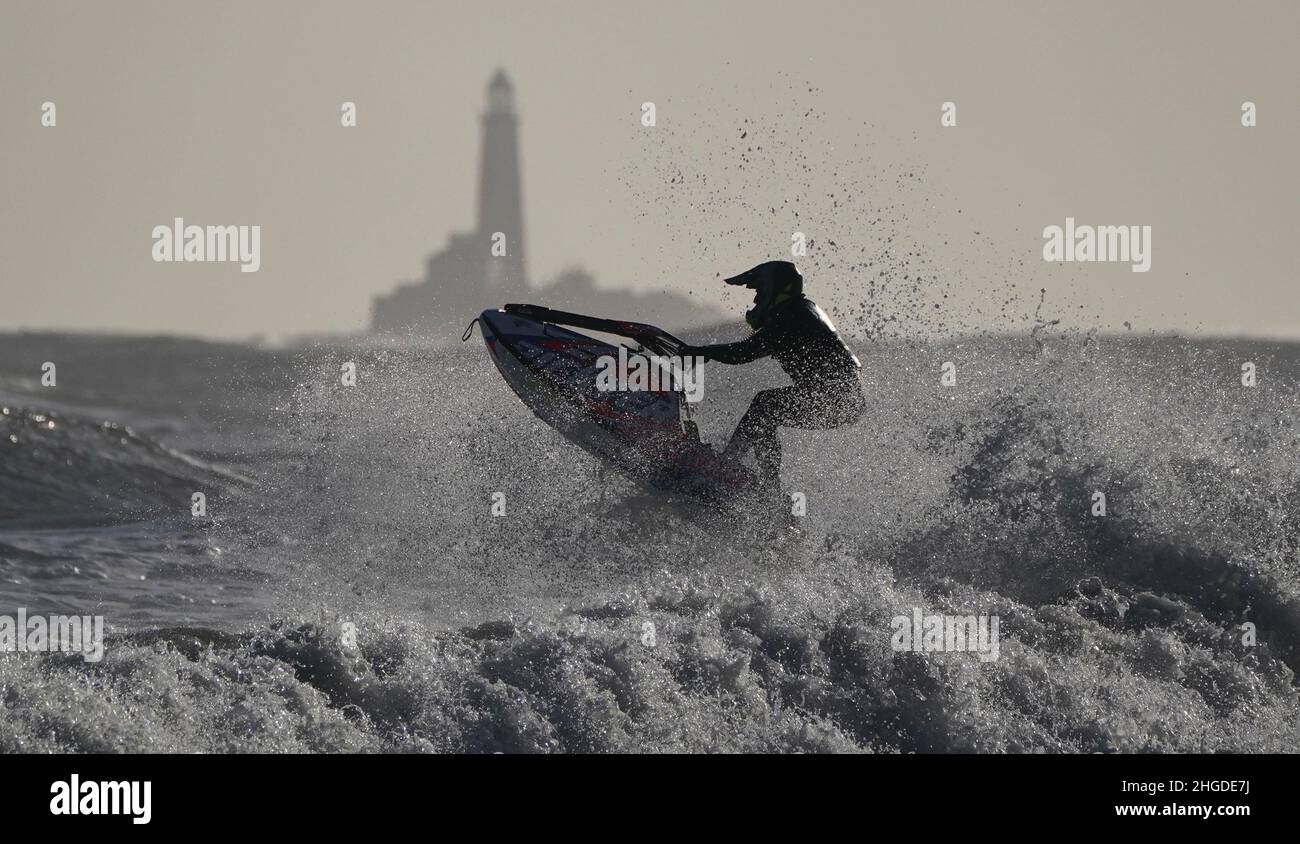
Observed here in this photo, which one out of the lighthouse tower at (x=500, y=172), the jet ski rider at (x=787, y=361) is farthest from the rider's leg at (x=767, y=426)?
the lighthouse tower at (x=500, y=172)

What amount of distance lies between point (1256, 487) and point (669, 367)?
4.94 meters

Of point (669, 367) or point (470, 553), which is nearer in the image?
point (669, 367)

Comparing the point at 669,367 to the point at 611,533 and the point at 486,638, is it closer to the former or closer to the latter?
the point at 611,533

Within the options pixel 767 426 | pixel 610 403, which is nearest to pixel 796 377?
pixel 767 426

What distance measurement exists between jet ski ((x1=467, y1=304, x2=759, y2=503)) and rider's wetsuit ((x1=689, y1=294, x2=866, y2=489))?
0.28 m

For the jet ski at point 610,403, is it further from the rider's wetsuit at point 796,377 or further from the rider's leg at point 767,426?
the rider's wetsuit at point 796,377

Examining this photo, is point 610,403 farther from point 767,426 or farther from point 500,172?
point 500,172

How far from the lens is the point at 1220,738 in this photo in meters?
8.62

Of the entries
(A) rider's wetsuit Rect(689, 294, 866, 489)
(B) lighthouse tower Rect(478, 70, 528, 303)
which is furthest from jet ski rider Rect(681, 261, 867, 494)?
(B) lighthouse tower Rect(478, 70, 528, 303)

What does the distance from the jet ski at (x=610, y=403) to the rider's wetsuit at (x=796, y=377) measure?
285mm

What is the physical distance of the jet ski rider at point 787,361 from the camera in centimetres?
1109

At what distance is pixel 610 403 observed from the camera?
1188cm
